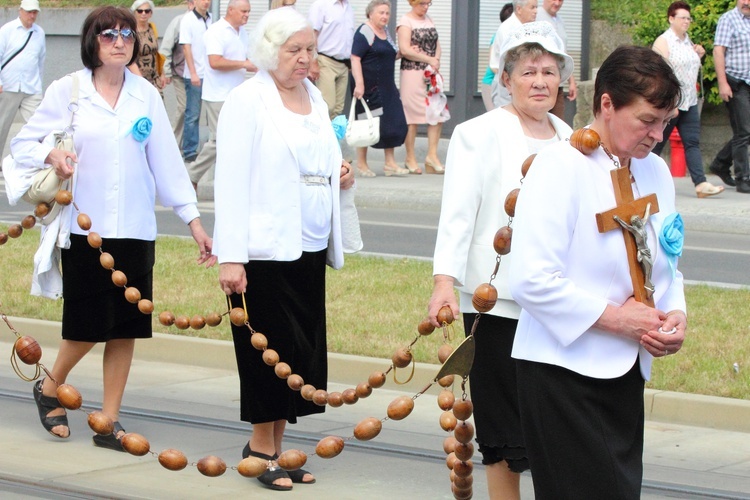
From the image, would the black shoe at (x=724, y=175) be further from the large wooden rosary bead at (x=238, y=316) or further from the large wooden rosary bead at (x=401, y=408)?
the large wooden rosary bead at (x=401, y=408)

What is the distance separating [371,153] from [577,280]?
48.4ft

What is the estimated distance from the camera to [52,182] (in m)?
5.74

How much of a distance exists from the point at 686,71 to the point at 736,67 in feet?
1.87

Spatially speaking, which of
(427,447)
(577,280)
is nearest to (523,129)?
(577,280)

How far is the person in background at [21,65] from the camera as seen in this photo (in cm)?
1538

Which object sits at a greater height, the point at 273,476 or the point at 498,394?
the point at 498,394

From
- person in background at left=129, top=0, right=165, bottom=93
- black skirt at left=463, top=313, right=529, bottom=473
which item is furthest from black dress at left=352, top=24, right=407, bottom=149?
black skirt at left=463, top=313, right=529, bottom=473

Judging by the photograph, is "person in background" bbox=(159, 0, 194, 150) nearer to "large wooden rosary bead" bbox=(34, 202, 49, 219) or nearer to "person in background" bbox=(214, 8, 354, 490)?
"large wooden rosary bead" bbox=(34, 202, 49, 219)

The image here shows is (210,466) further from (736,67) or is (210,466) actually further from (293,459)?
(736,67)

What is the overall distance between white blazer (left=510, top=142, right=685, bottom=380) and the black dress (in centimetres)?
1086

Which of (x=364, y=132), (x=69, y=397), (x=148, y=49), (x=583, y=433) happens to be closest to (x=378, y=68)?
(x=364, y=132)

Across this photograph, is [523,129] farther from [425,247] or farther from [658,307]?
[425,247]

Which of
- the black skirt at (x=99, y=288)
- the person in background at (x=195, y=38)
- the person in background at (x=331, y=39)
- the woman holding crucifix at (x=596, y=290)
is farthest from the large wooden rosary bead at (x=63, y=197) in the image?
the person in background at (x=195, y=38)

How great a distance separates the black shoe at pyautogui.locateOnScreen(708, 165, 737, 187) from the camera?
46.6ft
